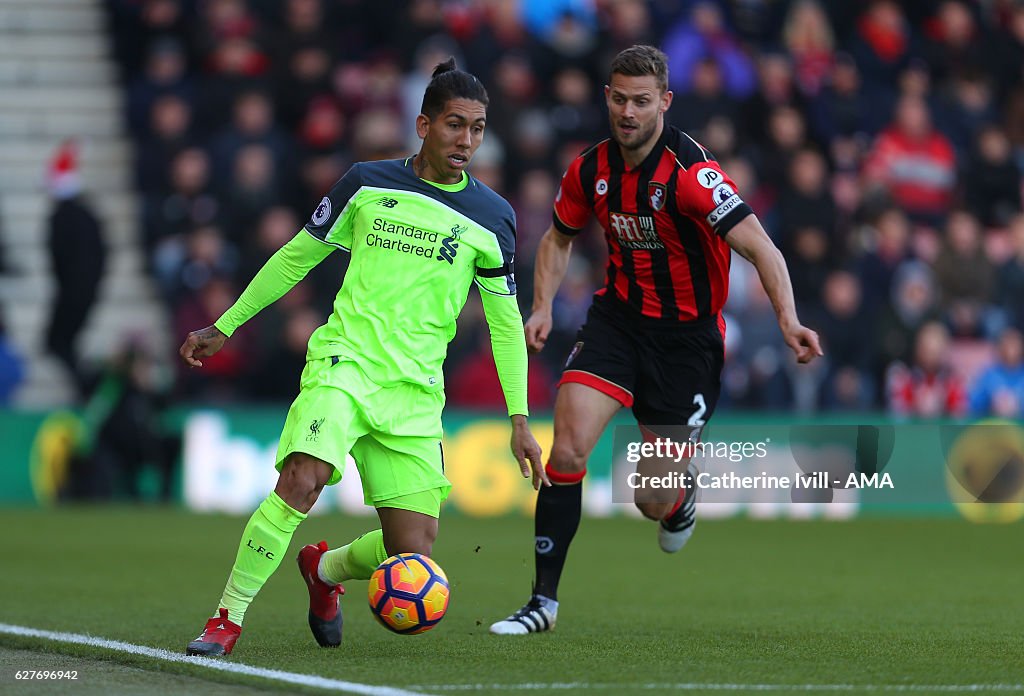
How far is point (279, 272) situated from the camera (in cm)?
692

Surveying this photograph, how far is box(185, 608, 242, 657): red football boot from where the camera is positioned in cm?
647

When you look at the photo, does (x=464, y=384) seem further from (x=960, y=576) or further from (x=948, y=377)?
(x=960, y=576)

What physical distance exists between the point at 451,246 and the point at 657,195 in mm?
1254

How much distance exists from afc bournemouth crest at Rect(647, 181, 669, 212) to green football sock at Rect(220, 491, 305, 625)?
7.49 ft

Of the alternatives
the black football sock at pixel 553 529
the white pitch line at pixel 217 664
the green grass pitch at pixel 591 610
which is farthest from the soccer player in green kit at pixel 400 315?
Answer: the black football sock at pixel 553 529

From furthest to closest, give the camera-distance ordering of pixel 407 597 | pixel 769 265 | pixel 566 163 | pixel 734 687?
pixel 566 163 < pixel 769 265 < pixel 407 597 < pixel 734 687

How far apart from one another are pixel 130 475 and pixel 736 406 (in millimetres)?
5934

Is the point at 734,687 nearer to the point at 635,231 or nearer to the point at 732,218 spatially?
the point at 732,218

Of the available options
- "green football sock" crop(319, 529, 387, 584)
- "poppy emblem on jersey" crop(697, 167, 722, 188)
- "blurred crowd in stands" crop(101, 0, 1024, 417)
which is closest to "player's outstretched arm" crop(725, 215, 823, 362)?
"poppy emblem on jersey" crop(697, 167, 722, 188)

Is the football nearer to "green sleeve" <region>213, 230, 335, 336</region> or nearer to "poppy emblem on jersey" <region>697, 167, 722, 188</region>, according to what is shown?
"green sleeve" <region>213, 230, 335, 336</region>

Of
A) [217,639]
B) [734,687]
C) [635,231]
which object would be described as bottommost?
[734,687]

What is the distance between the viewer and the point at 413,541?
22.5 ft

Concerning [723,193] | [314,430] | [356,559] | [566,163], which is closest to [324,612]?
[356,559]

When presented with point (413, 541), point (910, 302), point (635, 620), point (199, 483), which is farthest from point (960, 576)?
point (199, 483)
